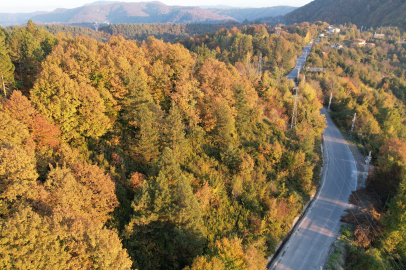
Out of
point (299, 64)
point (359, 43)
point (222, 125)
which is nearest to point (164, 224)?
point (222, 125)

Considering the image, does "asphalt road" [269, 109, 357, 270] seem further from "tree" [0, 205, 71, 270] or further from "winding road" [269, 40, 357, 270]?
"tree" [0, 205, 71, 270]

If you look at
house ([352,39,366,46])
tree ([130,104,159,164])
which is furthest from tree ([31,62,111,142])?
house ([352,39,366,46])

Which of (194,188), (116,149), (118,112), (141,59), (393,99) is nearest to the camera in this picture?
(194,188)

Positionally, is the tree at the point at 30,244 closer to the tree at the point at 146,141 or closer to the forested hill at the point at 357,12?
the tree at the point at 146,141

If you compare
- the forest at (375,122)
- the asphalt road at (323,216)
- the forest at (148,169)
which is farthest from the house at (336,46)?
the asphalt road at (323,216)

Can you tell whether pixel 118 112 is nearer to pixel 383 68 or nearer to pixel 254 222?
pixel 254 222

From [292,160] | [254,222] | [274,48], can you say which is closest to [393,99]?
[274,48]
